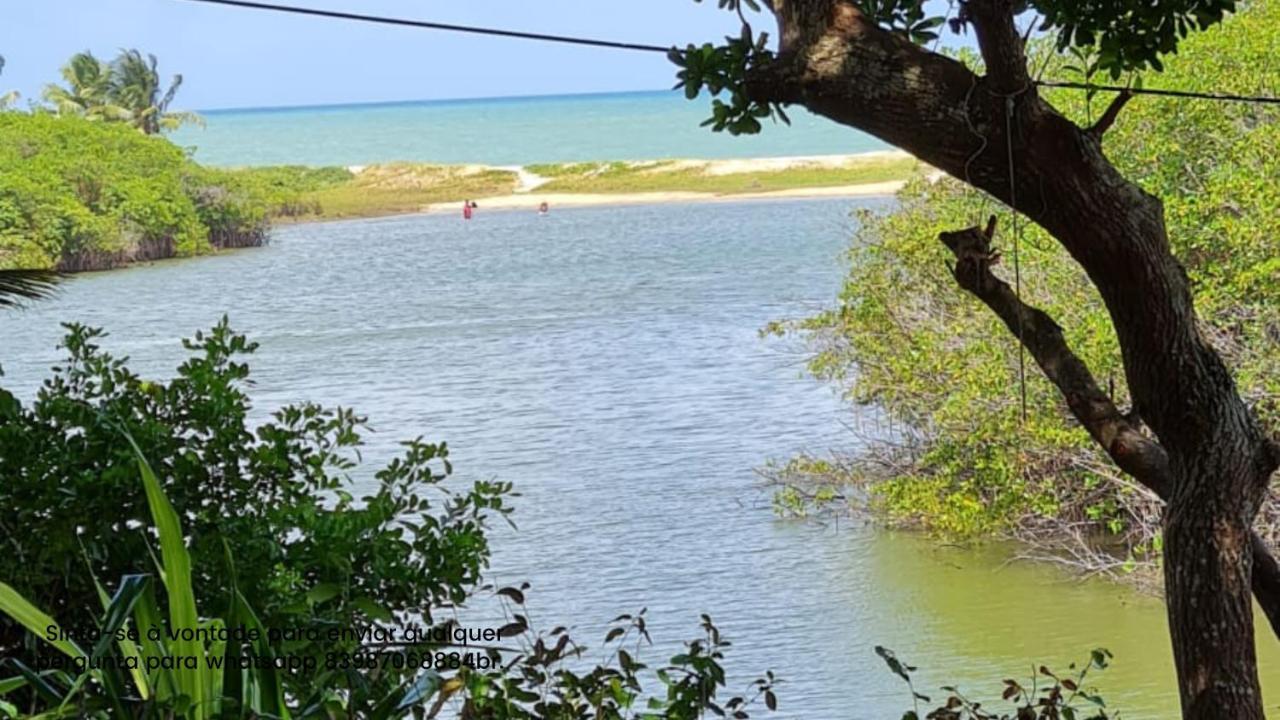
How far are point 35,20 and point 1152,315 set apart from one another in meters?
65.4

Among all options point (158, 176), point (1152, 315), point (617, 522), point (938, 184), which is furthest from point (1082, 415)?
point (158, 176)

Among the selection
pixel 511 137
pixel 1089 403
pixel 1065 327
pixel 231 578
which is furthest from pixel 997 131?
pixel 511 137

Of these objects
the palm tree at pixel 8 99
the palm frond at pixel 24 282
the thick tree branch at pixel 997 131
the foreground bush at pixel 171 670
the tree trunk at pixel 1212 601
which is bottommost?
the tree trunk at pixel 1212 601

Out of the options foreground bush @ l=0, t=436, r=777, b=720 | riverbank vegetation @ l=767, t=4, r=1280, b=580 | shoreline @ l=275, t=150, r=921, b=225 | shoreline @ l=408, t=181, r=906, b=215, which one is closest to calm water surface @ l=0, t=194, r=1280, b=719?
riverbank vegetation @ l=767, t=4, r=1280, b=580

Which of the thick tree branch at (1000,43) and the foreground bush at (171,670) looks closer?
the foreground bush at (171,670)

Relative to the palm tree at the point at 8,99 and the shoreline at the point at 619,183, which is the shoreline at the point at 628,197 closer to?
the shoreline at the point at 619,183

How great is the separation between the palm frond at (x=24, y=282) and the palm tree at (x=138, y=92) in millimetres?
38144

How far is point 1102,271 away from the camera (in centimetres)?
263

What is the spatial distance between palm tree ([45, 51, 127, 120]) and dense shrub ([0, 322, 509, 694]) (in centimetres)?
3788

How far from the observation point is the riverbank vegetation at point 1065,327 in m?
7.89

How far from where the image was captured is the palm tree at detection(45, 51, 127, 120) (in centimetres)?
3903

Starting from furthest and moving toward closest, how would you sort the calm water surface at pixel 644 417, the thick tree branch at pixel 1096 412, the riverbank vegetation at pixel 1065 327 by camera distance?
the calm water surface at pixel 644 417 < the riverbank vegetation at pixel 1065 327 < the thick tree branch at pixel 1096 412

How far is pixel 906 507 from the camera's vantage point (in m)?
9.34

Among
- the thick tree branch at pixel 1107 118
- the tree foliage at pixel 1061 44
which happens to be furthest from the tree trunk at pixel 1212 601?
the tree foliage at pixel 1061 44
